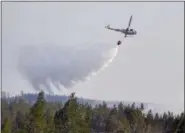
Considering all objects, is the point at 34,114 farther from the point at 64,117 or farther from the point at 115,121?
the point at 115,121

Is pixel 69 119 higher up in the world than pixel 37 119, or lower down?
higher up

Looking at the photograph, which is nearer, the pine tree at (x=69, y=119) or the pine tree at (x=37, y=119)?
the pine tree at (x=37, y=119)

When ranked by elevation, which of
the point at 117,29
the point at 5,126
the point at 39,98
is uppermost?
the point at 117,29

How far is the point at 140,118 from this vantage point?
159250mm

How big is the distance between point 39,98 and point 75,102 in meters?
7.48

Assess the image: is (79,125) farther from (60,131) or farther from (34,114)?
(34,114)

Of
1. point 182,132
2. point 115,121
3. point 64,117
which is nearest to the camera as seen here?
point 182,132

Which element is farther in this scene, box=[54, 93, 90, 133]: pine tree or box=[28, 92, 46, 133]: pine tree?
box=[54, 93, 90, 133]: pine tree

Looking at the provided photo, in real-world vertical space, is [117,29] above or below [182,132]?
above

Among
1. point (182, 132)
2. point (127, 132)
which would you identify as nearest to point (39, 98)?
point (182, 132)

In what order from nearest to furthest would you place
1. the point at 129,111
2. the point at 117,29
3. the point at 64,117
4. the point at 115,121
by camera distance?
the point at 117,29
the point at 64,117
the point at 115,121
the point at 129,111

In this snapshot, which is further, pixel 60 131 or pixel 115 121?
pixel 115 121

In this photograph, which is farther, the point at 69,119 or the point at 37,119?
the point at 69,119

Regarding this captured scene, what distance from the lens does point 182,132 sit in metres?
44.9
